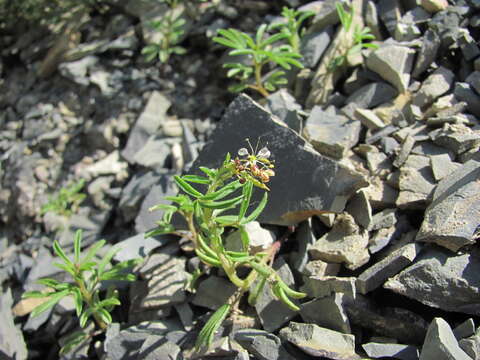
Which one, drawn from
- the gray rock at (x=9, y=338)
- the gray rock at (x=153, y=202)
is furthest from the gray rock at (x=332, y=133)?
the gray rock at (x=9, y=338)

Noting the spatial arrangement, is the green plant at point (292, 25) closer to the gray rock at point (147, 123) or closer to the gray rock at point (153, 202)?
the gray rock at point (147, 123)

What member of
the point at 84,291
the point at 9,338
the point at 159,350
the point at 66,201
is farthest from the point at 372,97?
the point at 9,338

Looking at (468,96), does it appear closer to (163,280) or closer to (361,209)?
(361,209)

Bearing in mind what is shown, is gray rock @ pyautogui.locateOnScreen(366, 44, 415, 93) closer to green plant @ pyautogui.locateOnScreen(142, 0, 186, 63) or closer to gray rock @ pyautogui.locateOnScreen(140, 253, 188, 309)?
green plant @ pyautogui.locateOnScreen(142, 0, 186, 63)

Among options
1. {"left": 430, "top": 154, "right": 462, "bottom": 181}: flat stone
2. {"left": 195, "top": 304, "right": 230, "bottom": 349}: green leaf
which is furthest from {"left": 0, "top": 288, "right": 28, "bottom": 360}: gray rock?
{"left": 430, "top": 154, "right": 462, "bottom": 181}: flat stone

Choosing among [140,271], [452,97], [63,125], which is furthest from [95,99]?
[452,97]

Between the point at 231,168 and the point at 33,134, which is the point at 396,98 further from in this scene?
the point at 33,134

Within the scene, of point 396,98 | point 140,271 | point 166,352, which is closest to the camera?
point 166,352
